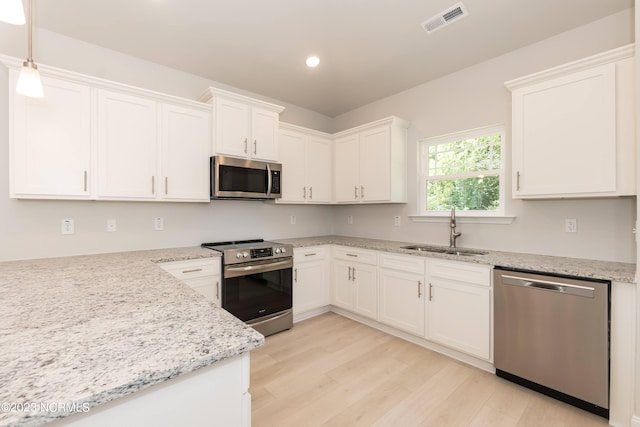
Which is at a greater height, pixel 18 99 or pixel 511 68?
pixel 511 68

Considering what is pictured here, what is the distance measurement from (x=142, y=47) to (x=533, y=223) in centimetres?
385

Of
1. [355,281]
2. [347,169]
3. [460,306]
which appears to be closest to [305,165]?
[347,169]

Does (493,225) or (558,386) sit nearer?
(558,386)

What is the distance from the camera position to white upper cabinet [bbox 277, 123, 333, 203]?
11.6 ft

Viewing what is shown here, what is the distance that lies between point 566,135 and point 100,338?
2899 mm

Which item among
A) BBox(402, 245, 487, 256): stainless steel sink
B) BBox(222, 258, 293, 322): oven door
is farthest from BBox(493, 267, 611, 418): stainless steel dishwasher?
BBox(222, 258, 293, 322): oven door

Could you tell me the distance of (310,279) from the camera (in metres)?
3.41

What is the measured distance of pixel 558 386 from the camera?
1.94 meters

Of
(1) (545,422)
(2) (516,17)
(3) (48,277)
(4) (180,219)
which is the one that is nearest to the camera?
(3) (48,277)

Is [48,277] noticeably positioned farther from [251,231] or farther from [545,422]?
[545,422]

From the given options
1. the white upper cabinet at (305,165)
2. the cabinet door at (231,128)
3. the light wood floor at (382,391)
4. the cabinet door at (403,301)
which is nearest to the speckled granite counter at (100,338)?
the light wood floor at (382,391)

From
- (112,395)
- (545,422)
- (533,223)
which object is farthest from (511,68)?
(112,395)

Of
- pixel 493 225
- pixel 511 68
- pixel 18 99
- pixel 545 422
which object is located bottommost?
pixel 545 422

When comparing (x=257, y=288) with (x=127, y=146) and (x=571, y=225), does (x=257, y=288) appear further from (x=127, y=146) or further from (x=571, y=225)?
(x=571, y=225)
